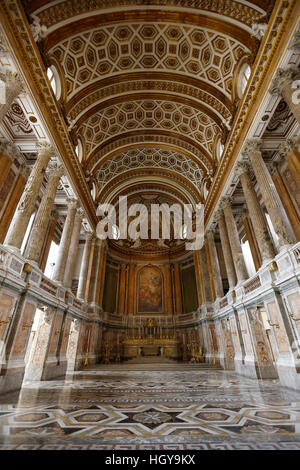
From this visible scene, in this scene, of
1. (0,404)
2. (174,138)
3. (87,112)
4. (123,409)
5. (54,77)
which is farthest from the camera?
(174,138)

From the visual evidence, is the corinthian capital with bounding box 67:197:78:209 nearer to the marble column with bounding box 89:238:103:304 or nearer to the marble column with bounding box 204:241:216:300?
the marble column with bounding box 89:238:103:304

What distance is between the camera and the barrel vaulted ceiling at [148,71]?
10.2m

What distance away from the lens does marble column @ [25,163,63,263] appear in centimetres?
914

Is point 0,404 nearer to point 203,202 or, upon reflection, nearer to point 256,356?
point 256,356

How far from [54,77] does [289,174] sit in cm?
→ 1312

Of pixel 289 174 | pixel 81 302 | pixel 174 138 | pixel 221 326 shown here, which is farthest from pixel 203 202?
pixel 81 302

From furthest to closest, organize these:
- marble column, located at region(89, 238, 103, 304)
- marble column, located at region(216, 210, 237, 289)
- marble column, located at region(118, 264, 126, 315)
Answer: marble column, located at region(118, 264, 126, 315)
marble column, located at region(89, 238, 103, 304)
marble column, located at region(216, 210, 237, 289)

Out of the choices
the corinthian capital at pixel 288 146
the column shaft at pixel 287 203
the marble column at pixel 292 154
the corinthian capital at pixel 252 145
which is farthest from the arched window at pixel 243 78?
the column shaft at pixel 287 203

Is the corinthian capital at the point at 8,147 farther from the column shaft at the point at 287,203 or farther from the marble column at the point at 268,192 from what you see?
the column shaft at the point at 287,203

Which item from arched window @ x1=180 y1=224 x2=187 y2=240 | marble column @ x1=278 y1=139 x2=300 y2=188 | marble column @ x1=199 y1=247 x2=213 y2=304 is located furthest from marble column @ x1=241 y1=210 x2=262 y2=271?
arched window @ x1=180 y1=224 x2=187 y2=240

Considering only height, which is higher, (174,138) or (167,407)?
(174,138)

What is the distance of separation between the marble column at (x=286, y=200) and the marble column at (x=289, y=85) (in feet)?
15.9

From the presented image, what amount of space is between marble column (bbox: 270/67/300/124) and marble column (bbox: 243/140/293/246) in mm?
2606

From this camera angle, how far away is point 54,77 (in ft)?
37.4
